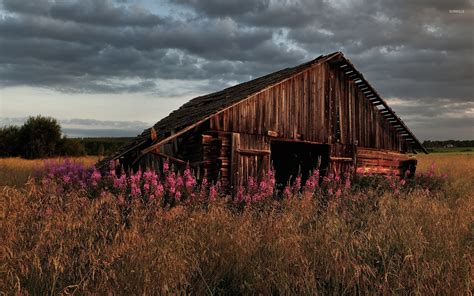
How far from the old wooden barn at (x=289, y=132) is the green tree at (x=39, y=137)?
2247 cm

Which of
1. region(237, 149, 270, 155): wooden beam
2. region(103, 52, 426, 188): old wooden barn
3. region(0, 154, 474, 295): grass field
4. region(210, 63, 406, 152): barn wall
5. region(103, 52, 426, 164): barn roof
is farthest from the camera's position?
region(210, 63, 406, 152): barn wall

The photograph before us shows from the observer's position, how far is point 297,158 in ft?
54.2

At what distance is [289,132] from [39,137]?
28527 millimetres

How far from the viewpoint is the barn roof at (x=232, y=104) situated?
11.0 meters

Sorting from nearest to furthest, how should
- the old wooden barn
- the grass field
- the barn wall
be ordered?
the grass field < the old wooden barn < the barn wall

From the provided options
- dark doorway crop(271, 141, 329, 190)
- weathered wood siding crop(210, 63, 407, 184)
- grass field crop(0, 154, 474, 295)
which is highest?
weathered wood siding crop(210, 63, 407, 184)

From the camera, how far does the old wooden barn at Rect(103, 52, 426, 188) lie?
11750 millimetres

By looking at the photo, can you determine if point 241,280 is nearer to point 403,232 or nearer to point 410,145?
point 403,232

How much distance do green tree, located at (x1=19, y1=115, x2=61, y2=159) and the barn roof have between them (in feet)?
72.9

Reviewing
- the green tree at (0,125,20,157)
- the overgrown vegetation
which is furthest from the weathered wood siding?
the green tree at (0,125,20,157)

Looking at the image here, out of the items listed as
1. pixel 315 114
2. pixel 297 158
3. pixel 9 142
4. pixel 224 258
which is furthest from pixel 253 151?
pixel 9 142

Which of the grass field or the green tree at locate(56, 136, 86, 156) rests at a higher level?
the green tree at locate(56, 136, 86, 156)

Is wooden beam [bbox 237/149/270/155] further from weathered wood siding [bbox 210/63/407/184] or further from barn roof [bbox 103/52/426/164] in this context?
barn roof [bbox 103/52/426/164]

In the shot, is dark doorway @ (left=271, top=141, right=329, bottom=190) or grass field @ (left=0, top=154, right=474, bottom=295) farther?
dark doorway @ (left=271, top=141, right=329, bottom=190)
